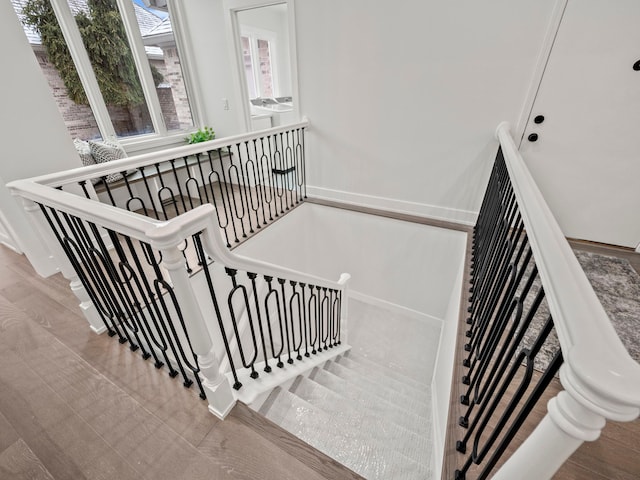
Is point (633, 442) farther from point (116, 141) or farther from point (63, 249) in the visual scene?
point (116, 141)

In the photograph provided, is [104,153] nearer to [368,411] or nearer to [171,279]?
[171,279]

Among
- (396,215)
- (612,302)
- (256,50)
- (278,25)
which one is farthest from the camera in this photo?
(278,25)

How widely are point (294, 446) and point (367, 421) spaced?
740mm

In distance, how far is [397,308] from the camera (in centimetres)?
352

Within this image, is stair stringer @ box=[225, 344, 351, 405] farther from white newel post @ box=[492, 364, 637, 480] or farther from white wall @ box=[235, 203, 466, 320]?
white wall @ box=[235, 203, 466, 320]

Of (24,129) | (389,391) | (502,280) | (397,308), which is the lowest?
(397,308)

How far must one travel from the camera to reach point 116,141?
10.7ft

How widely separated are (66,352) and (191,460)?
1020mm

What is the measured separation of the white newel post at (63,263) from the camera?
4.37 feet

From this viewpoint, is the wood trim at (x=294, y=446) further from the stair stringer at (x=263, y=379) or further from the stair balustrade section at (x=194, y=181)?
the stair balustrade section at (x=194, y=181)

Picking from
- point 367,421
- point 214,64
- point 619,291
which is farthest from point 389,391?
point 214,64

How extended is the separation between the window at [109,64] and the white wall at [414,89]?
207cm

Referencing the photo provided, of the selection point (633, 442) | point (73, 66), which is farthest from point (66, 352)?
point (73, 66)

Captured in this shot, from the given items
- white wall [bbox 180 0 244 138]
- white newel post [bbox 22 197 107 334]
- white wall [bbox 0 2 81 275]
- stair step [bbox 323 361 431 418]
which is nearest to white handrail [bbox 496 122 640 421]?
stair step [bbox 323 361 431 418]
